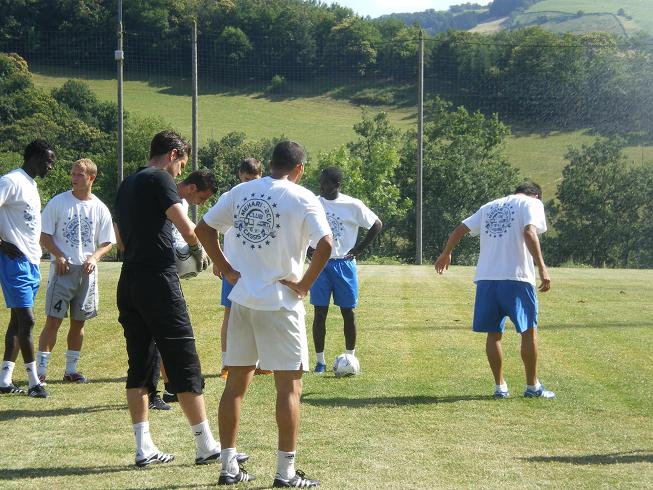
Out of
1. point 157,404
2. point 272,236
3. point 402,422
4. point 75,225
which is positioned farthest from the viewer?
point 75,225

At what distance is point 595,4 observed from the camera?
157 meters

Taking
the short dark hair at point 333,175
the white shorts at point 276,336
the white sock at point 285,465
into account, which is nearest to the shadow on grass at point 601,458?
the white sock at point 285,465

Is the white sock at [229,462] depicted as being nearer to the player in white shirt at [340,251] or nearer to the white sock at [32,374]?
the white sock at [32,374]

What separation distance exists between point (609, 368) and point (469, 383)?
2.00 metres

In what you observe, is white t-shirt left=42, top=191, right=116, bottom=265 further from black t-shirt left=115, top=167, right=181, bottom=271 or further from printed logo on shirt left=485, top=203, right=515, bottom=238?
printed logo on shirt left=485, top=203, right=515, bottom=238

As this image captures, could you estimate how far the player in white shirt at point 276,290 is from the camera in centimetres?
581

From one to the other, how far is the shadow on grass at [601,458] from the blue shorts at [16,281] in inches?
184

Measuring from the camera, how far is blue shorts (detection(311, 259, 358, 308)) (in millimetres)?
10328

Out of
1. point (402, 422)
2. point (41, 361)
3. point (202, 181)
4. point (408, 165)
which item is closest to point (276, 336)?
point (202, 181)

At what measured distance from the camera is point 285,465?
231 inches

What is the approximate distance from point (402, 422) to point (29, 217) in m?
3.80

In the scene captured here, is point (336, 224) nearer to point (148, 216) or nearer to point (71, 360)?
point (71, 360)

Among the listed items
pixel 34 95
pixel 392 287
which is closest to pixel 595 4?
pixel 34 95

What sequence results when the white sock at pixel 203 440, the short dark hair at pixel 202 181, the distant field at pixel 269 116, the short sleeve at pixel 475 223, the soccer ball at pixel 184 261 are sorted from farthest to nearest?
1. the distant field at pixel 269 116
2. the short sleeve at pixel 475 223
3. the short dark hair at pixel 202 181
4. the soccer ball at pixel 184 261
5. the white sock at pixel 203 440
